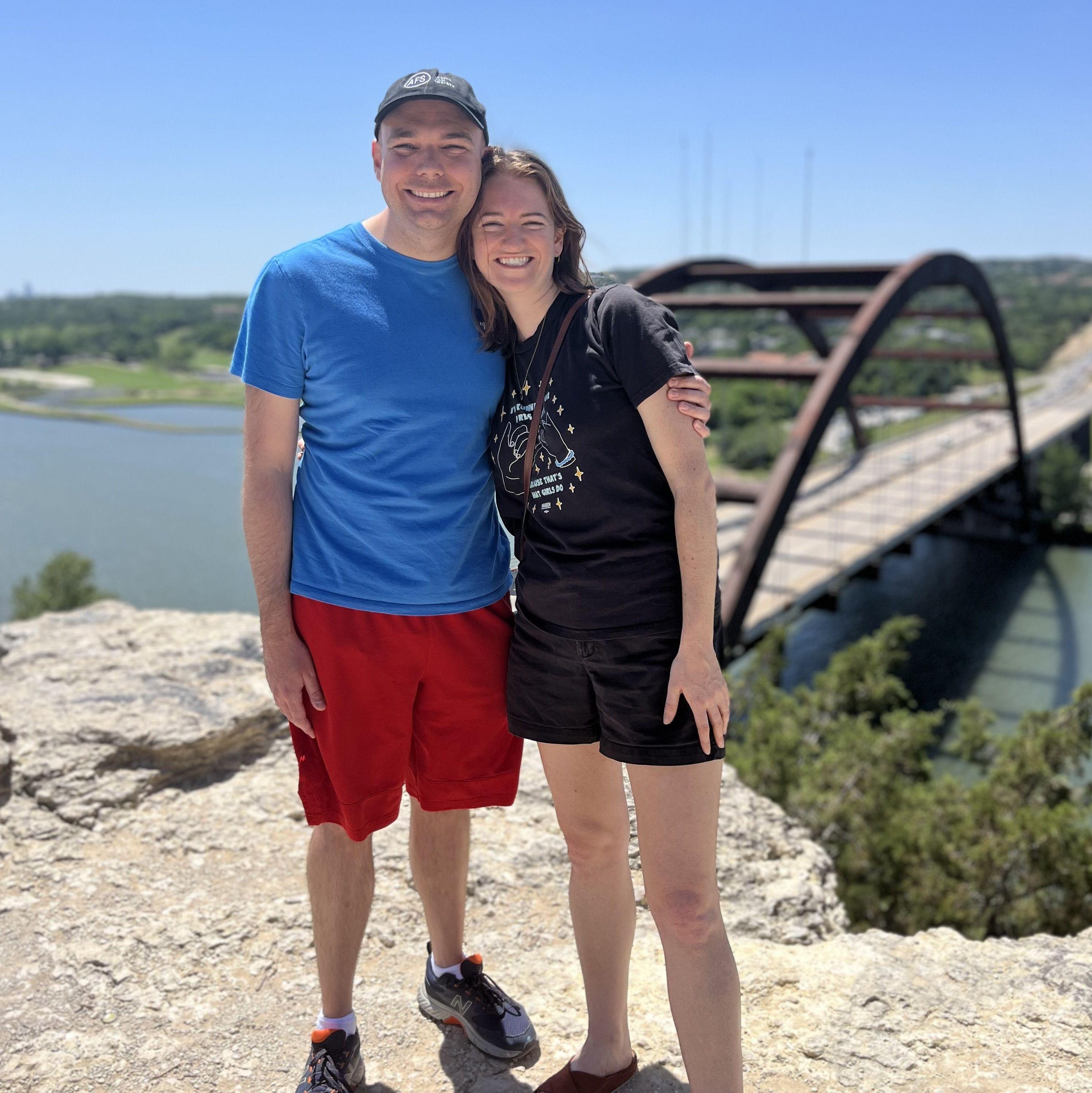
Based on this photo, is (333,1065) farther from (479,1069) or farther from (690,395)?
(690,395)

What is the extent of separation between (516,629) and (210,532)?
134 ft

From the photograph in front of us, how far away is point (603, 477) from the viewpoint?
1954 millimetres

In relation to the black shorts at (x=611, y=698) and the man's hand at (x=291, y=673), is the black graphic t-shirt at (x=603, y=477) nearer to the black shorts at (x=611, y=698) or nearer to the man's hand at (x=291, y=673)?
the black shorts at (x=611, y=698)

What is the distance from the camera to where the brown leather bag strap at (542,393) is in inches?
78.6

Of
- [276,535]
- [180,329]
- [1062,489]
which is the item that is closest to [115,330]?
[180,329]

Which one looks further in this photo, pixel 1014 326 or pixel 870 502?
pixel 1014 326

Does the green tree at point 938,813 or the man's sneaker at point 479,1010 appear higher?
the man's sneaker at point 479,1010

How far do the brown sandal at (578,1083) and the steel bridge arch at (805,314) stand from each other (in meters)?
11.3

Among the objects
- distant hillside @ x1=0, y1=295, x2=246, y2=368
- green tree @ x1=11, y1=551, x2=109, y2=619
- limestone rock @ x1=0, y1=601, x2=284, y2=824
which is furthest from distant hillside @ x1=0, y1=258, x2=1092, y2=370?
limestone rock @ x1=0, y1=601, x2=284, y2=824

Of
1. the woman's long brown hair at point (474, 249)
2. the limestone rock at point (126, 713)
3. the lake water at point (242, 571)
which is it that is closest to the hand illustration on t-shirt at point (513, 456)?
the woman's long brown hair at point (474, 249)

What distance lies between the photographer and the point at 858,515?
23516mm

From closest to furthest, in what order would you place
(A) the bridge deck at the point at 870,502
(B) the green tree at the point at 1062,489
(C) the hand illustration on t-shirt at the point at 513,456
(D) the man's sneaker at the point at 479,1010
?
(C) the hand illustration on t-shirt at the point at 513,456 < (D) the man's sneaker at the point at 479,1010 < (A) the bridge deck at the point at 870,502 < (B) the green tree at the point at 1062,489

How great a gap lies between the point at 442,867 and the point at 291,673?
0.67m

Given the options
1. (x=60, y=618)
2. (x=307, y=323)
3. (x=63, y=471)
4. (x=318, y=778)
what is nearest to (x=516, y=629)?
(x=318, y=778)
